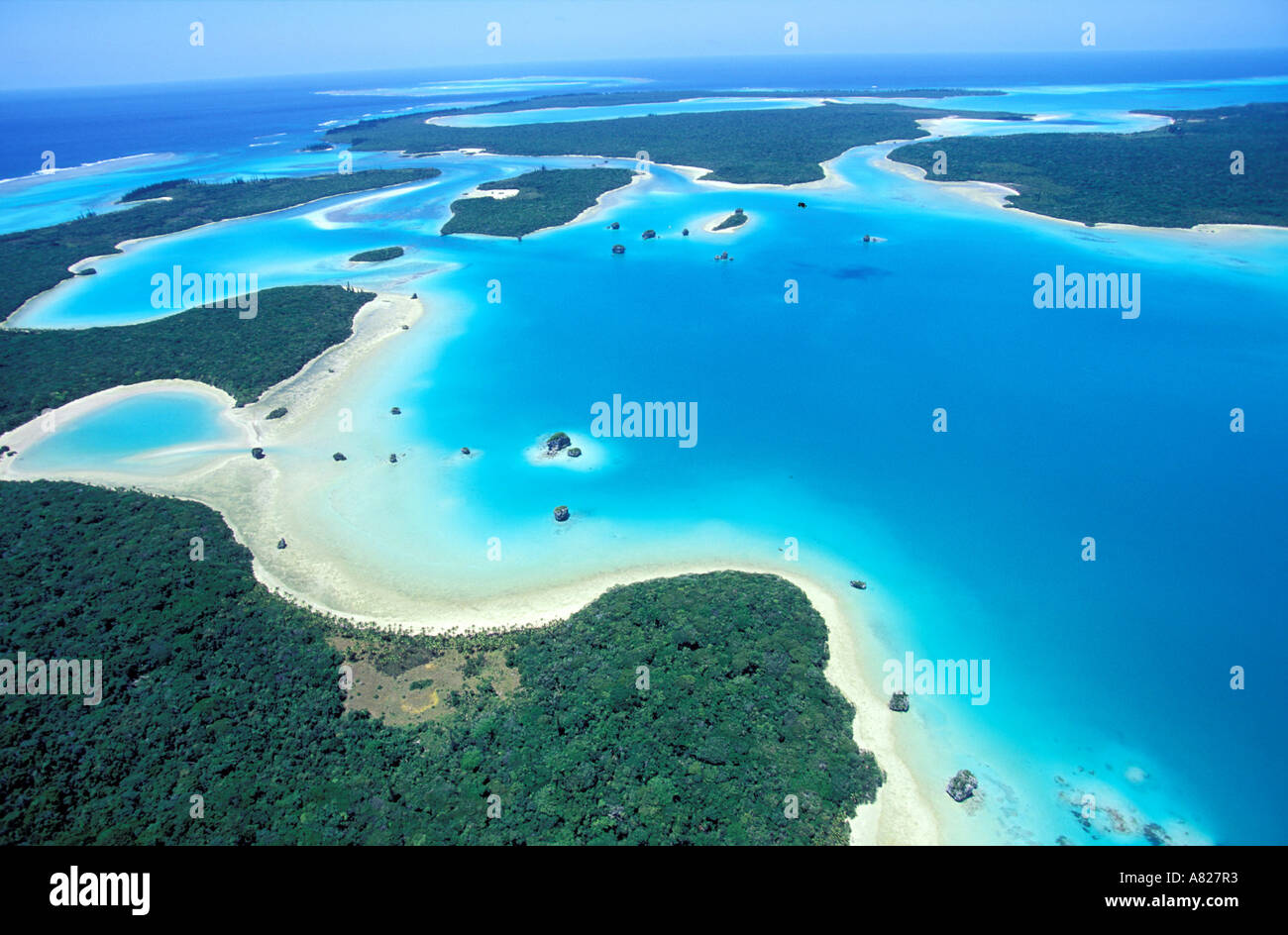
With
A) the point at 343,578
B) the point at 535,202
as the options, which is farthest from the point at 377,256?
the point at 343,578

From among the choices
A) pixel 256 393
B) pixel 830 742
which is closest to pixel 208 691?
pixel 830 742

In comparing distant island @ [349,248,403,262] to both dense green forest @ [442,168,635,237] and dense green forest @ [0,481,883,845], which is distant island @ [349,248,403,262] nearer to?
dense green forest @ [442,168,635,237]

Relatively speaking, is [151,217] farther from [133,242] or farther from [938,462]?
[938,462]

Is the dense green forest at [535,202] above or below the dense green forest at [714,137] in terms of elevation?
below

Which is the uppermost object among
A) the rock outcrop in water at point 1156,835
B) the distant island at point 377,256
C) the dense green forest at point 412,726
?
the distant island at point 377,256

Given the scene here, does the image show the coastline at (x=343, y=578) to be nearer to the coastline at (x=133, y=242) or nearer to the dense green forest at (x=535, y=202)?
the coastline at (x=133, y=242)

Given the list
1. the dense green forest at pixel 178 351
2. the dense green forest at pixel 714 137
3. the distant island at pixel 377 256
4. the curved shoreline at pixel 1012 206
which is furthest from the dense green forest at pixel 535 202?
the curved shoreline at pixel 1012 206

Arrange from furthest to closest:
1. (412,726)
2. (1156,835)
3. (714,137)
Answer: (714,137), (412,726), (1156,835)
